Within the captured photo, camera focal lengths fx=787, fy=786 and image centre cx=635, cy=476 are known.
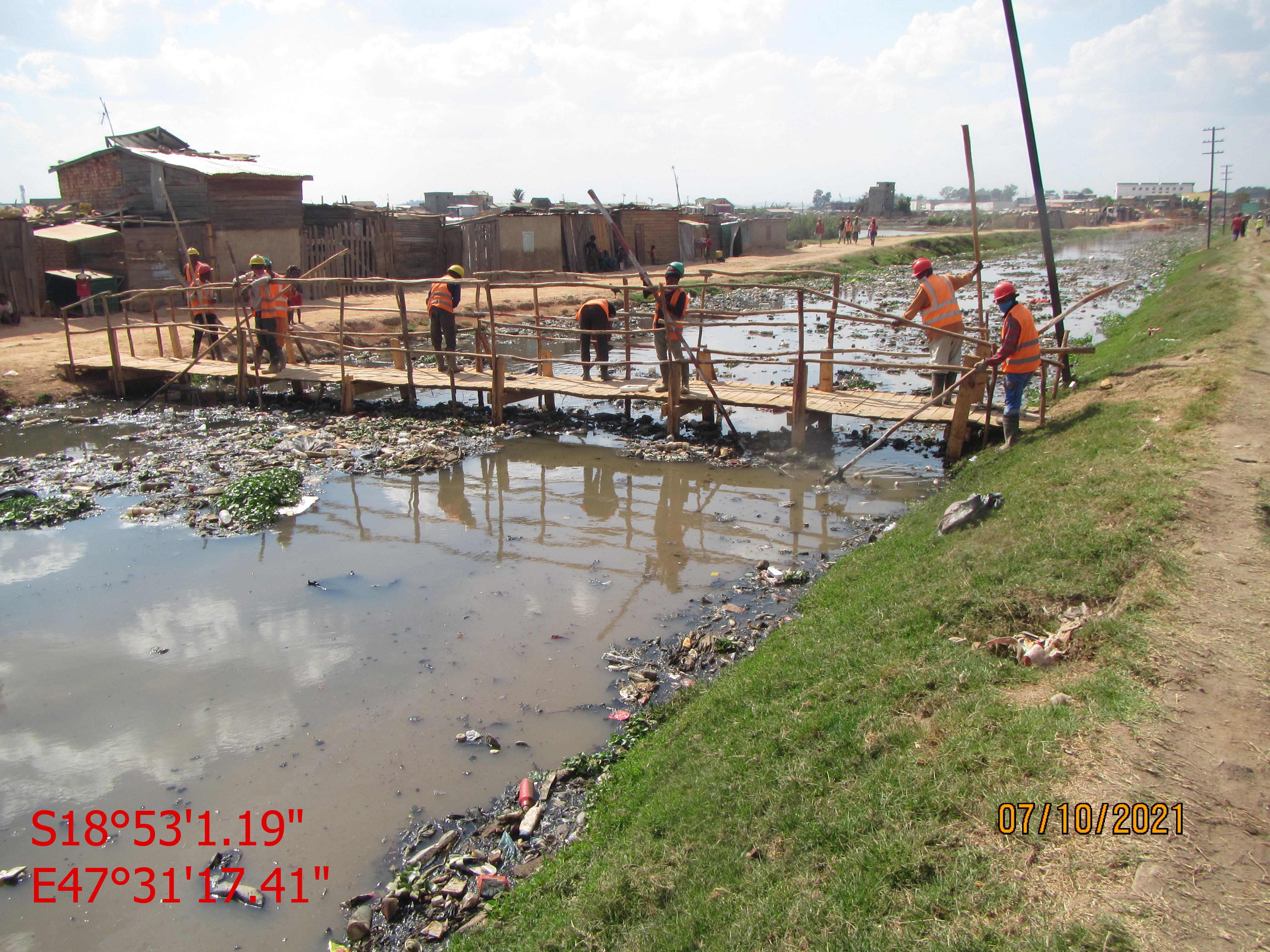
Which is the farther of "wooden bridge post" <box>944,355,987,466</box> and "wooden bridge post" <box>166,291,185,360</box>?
"wooden bridge post" <box>166,291,185,360</box>

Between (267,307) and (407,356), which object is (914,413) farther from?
(267,307)

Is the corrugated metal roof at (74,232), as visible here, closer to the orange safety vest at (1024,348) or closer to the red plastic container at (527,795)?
the red plastic container at (527,795)

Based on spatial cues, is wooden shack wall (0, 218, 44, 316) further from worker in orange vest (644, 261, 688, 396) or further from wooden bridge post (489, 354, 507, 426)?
worker in orange vest (644, 261, 688, 396)

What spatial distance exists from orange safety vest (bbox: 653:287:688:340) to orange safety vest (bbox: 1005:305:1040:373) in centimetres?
→ 425

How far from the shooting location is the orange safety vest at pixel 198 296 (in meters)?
14.1

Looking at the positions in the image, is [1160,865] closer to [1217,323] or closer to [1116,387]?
[1116,387]

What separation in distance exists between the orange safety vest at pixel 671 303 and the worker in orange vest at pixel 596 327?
1496mm

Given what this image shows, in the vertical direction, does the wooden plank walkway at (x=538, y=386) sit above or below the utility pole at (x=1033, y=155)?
below

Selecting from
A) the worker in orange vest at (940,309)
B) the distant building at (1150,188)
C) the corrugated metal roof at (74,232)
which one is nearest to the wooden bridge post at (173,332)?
the corrugated metal roof at (74,232)

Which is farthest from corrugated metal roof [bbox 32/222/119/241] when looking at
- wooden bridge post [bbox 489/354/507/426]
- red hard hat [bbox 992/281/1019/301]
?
red hard hat [bbox 992/281/1019/301]

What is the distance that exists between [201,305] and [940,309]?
13144 mm

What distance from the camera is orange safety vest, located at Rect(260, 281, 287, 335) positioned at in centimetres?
1366

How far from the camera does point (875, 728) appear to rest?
393cm

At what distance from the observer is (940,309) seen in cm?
947
